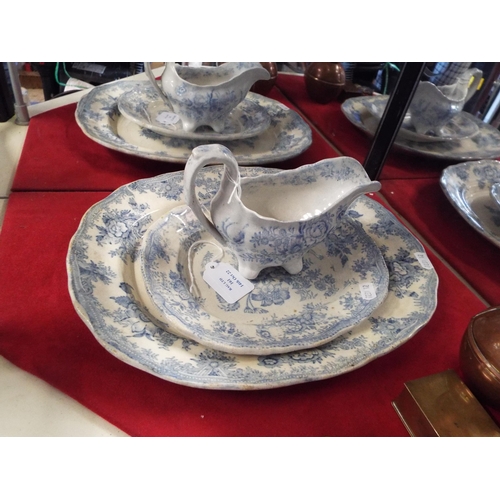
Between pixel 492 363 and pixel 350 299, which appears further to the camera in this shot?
pixel 350 299

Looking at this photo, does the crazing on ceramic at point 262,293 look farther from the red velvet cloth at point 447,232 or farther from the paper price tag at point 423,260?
the red velvet cloth at point 447,232

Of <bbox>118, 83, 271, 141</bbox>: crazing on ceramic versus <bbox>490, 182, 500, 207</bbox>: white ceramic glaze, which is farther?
<bbox>118, 83, 271, 141</bbox>: crazing on ceramic

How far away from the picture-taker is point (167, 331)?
0.48 metres

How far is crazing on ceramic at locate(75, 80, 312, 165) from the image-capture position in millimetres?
804

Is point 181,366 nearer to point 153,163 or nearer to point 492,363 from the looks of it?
point 492,363

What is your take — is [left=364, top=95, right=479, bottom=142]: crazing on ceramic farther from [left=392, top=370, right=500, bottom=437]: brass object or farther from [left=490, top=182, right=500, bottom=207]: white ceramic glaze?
[left=392, top=370, right=500, bottom=437]: brass object

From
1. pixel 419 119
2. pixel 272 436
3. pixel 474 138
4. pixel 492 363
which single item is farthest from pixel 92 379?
pixel 474 138

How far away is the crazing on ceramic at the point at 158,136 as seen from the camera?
80cm

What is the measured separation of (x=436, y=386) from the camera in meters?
0.47

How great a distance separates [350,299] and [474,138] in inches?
26.4

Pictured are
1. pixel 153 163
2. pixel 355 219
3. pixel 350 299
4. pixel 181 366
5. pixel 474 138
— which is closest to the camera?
pixel 181 366

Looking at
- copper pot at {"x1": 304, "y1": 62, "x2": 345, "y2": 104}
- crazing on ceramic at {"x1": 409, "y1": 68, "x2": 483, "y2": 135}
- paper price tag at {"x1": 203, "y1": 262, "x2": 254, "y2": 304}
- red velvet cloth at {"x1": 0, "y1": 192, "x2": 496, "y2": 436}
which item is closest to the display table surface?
red velvet cloth at {"x1": 0, "y1": 192, "x2": 496, "y2": 436}

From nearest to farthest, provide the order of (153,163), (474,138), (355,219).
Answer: (355,219) → (153,163) → (474,138)

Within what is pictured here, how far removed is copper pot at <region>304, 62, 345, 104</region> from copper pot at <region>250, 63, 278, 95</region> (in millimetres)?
97
